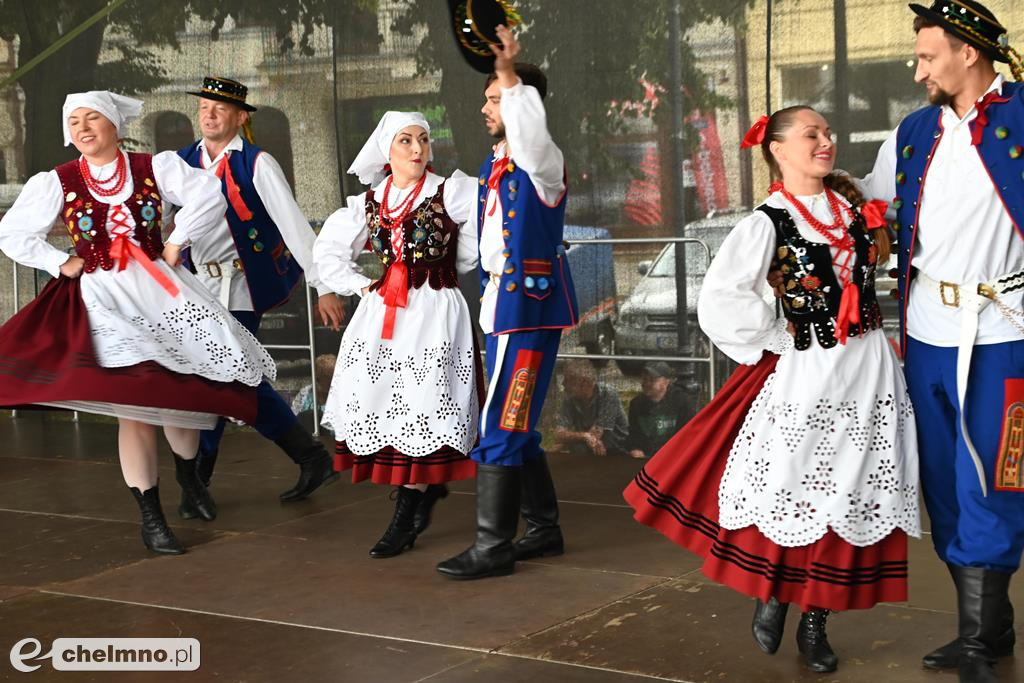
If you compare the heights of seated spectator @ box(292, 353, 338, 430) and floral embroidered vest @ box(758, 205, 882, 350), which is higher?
floral embroidered vest @ box(758, 205, 882, 350)

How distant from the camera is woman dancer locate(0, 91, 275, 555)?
14.5 ft

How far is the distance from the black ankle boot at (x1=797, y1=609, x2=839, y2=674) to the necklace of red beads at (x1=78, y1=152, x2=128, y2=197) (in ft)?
8.71

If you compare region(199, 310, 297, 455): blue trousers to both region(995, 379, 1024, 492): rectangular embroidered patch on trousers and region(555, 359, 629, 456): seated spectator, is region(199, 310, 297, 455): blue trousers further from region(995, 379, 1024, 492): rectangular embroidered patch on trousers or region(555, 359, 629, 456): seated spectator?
region(995, 379, 1024, 492): rectangular embroidered patch on trousers

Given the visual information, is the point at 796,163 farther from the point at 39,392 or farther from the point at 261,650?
the point at 39,392

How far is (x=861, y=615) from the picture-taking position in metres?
3.67

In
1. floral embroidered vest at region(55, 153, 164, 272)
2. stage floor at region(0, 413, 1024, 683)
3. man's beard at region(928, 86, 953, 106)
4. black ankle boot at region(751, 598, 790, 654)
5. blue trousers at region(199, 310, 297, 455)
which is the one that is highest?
man's beard at region(928, 86, 953, 106)

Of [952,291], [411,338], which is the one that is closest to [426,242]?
[411,338]

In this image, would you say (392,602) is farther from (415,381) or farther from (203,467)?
(203,467)

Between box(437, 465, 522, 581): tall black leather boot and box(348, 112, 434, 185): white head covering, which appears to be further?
box(348, 112, 434, 185): white head covering

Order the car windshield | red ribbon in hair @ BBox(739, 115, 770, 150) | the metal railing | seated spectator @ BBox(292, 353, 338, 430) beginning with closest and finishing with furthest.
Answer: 1. red ribbon in hair @ BBox(739, 115, 770, 150)
2. the metal railing
3. the car windshield
4. seated spectator @ BBox(292, 353, 338, 430)

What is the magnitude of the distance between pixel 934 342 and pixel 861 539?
49 cm

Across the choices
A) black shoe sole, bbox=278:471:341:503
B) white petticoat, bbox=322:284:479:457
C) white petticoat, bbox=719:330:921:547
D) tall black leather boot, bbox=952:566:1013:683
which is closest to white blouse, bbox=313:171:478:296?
white petticoat, bbox=322:284:479:457

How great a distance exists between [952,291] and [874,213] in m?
0.25

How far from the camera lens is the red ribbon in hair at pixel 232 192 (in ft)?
17.1
